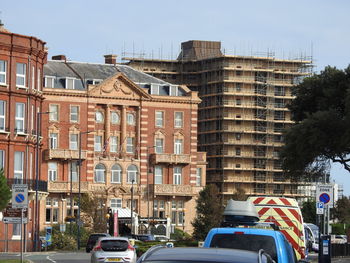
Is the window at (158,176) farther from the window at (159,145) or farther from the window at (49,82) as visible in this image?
the window at (49,82)

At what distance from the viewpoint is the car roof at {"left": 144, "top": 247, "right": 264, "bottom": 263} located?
1223 cm

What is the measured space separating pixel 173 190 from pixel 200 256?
110 meters

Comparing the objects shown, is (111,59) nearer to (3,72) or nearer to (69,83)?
(69,83)

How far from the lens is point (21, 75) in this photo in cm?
8206

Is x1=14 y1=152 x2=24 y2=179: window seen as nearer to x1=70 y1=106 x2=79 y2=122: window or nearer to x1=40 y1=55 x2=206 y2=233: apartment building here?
x1=40 y1=55 x2=206 y2=233: apartment building

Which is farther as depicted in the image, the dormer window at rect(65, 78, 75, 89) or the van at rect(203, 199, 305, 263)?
the dormer window at rect(65, 78, 75, 89)

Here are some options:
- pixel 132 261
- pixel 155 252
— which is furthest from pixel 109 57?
pixel 155 252

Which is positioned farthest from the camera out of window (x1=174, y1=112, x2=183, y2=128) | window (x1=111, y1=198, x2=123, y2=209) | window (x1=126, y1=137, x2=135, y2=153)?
window (x1=174, y1=112, x2=183, y2=128)

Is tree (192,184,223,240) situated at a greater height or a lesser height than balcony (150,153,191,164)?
lesser

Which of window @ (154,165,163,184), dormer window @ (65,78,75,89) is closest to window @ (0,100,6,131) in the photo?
dormer window @ (65,78,75,89)

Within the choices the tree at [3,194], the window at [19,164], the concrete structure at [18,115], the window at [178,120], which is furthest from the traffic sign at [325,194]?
the window at [178,120]

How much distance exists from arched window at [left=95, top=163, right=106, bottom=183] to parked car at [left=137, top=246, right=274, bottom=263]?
354ft

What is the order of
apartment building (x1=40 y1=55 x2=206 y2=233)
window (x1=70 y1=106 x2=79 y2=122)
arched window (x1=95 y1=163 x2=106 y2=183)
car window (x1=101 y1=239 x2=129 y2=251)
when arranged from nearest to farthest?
car window (x1=101 y1=239 x2=129 y2=251) → apartment building (x1=40 y1=55 x2=206 y2=233) → window (x1=70 y1=106 x2=79 y2=122) → arched window (x1=95 y1=163 x2=106 y2=183)

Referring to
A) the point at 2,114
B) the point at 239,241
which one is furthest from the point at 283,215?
the point at 2,114
